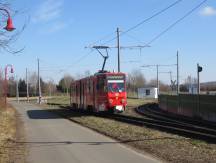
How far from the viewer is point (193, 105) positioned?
1467 inches

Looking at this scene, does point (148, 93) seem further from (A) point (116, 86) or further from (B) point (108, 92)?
(B) point (108, 92)

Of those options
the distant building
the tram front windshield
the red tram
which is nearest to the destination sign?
the red tram

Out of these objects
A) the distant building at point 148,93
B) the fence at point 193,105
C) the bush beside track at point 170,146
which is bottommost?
the bush beside track at point 170,146

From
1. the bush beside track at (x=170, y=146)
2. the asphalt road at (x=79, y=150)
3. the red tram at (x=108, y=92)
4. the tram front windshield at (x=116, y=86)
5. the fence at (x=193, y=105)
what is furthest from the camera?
the tram front windshield at (x=116, y=86)

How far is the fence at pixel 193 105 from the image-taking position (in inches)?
1304

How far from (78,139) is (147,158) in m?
6.11

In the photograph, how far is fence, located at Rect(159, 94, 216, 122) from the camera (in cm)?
3312

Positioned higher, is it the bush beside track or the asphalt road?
the bush beside track

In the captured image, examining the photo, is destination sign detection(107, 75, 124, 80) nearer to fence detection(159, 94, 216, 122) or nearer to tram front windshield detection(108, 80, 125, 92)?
tram front windshield detection(108, 80, 125, 92)

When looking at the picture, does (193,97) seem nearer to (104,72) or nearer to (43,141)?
(104,72)

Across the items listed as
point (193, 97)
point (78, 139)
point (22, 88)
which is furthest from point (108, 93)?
point (22, 88)

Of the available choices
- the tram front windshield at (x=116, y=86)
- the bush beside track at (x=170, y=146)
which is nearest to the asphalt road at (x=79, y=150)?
the bush beside track at (x=170, y=146)

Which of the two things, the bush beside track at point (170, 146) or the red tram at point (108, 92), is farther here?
the red tram at point (108, 92)

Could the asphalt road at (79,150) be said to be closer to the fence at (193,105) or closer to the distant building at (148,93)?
the fence at (193,105)
